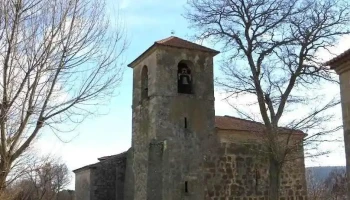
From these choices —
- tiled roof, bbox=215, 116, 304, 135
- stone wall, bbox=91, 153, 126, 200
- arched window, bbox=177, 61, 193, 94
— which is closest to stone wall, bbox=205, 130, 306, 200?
tiled roof, bbox=215, 116, 304, 135

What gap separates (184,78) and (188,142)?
278 centimetres

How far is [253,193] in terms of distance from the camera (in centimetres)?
1962

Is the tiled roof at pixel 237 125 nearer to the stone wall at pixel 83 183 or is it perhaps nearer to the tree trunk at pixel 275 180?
the tree trunk at pixel 275 180

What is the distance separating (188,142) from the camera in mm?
18875

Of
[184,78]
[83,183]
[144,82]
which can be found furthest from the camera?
[83,183]

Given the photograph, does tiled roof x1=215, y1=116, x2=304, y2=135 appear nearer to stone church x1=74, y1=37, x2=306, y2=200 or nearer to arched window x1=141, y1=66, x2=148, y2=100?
stone church x1=74, y1=37, x2=306, y2=200

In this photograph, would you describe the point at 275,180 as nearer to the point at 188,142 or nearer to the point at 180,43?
the point at 188,142

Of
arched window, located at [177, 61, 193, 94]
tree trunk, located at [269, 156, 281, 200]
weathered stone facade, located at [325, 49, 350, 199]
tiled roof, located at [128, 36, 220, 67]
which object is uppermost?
tiled roof, located at [128, 36, 220, 67]

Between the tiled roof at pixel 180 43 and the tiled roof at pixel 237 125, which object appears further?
the tiled roof at pixel 180 43

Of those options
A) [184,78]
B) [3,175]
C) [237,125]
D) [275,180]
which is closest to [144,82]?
[184,78]

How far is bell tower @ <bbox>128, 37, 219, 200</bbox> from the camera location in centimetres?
1833

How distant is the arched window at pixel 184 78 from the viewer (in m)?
19.8

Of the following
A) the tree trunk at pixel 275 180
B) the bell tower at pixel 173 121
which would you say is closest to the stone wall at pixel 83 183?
the bell tower at pixel 173 121

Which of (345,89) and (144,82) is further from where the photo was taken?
(144,82)
